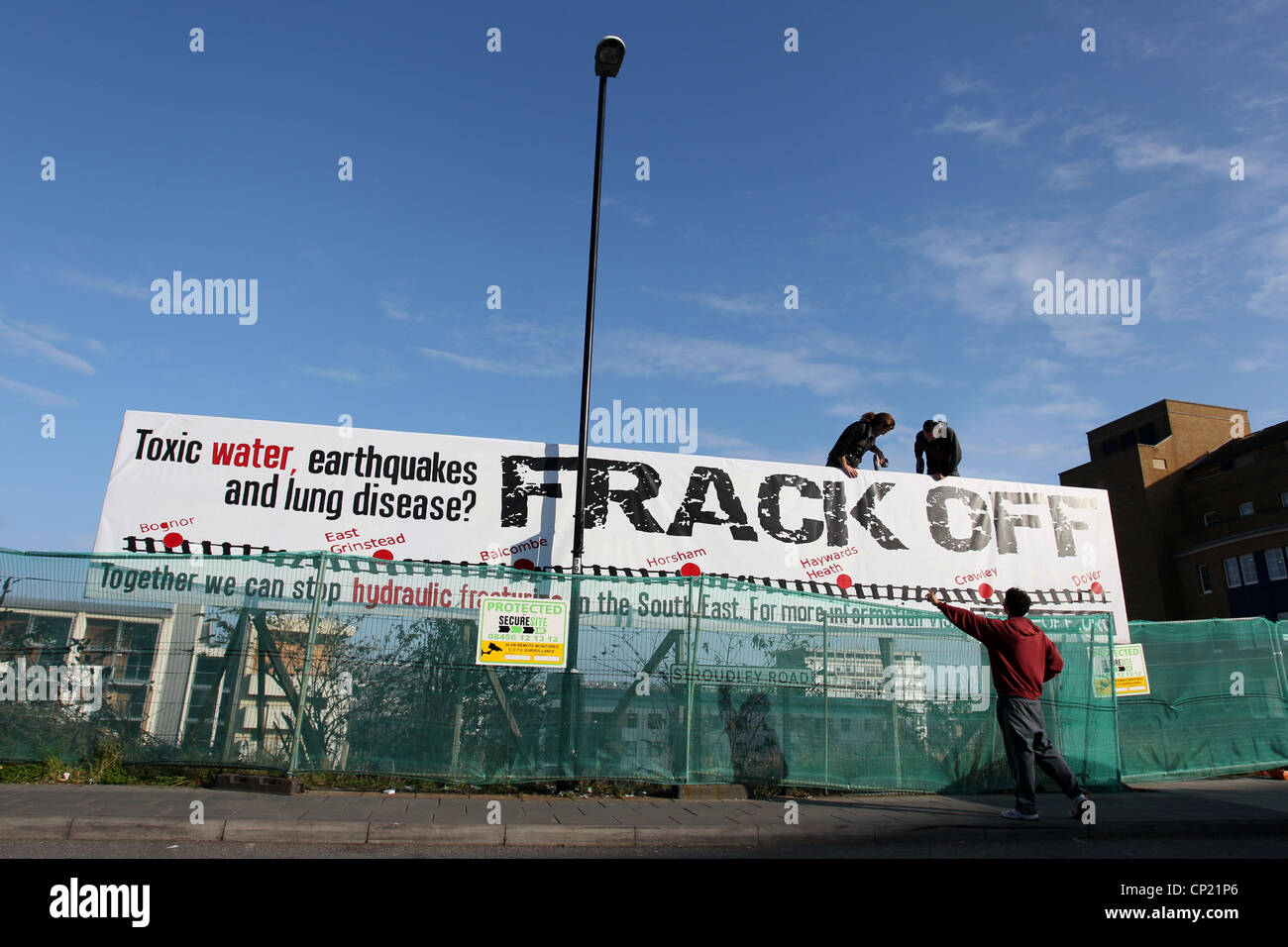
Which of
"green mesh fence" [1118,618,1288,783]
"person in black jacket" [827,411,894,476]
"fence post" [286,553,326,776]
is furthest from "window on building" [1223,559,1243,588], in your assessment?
"fence post" [286,553,326,776]

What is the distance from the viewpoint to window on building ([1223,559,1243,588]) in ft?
178

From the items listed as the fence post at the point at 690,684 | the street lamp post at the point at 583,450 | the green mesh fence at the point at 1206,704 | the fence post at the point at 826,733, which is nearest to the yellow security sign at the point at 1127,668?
the green mesh fence at the point at 1206,704

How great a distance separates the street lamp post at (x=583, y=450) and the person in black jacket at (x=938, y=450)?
5.17 m

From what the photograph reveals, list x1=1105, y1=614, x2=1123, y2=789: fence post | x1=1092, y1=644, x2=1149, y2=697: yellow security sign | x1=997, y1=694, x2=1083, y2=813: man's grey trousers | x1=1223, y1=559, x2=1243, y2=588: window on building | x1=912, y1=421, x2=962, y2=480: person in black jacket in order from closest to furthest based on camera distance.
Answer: x1=997, y1=694, x2=1083, y2=813: man's grey trousers
x1=1105, y1=614, x2=1123, y2=789: fence post
x1=1092, y1=644, x2=1149, y2=697: yellow security sign
x1=912, y1=421, x2=962, y2=480: person in black jacket
x1=1223, y1=559, x2=1243, y2=588: window on building

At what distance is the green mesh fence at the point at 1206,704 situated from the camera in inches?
406

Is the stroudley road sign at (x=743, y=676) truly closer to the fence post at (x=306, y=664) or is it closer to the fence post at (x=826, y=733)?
the fence post at (x=826, y=733)

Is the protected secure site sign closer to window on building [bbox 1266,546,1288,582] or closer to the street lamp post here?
the street lamp post

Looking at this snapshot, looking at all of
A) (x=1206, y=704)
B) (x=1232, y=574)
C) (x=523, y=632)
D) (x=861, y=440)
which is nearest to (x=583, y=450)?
(x=523, y=632)

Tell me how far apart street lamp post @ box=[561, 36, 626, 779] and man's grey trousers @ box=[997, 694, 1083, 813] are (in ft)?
12.9

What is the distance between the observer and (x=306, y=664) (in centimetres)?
779

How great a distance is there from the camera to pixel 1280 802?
8.53m

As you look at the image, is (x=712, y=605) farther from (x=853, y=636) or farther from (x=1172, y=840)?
(x=1172, y=840)
